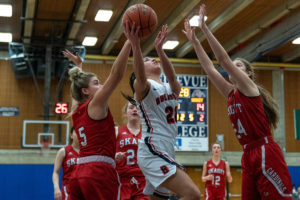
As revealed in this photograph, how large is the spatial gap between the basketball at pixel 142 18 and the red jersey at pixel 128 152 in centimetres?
196

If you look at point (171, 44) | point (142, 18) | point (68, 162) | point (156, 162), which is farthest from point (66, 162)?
point (171, 44)

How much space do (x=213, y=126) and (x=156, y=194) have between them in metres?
15.3

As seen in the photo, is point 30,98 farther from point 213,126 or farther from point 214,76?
point 214,76

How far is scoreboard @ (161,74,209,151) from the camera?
17297 mm

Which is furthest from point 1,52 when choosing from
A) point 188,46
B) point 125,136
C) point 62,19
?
point 125,136

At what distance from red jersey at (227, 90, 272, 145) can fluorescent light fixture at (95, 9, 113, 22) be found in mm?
11140

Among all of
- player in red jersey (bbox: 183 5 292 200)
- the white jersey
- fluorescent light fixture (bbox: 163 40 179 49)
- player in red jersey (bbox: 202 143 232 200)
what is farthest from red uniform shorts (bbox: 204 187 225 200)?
fluorescent light fixture (bbox: 163 40 179 49)

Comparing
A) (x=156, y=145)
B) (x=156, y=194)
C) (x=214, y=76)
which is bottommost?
(x=156, y=194)

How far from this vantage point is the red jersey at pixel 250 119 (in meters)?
4.16

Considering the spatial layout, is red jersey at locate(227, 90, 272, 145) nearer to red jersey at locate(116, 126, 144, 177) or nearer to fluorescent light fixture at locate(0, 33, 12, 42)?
red jersey at locate(116, 126, 144, 177)

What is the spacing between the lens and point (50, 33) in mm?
17516

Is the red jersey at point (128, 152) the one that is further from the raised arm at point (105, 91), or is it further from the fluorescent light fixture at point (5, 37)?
the fluorescent light fixture at point (5, 37)

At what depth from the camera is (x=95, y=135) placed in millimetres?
3836

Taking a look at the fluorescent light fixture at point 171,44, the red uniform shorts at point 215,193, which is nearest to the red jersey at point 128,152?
the red uniform shorts at point 215,193
